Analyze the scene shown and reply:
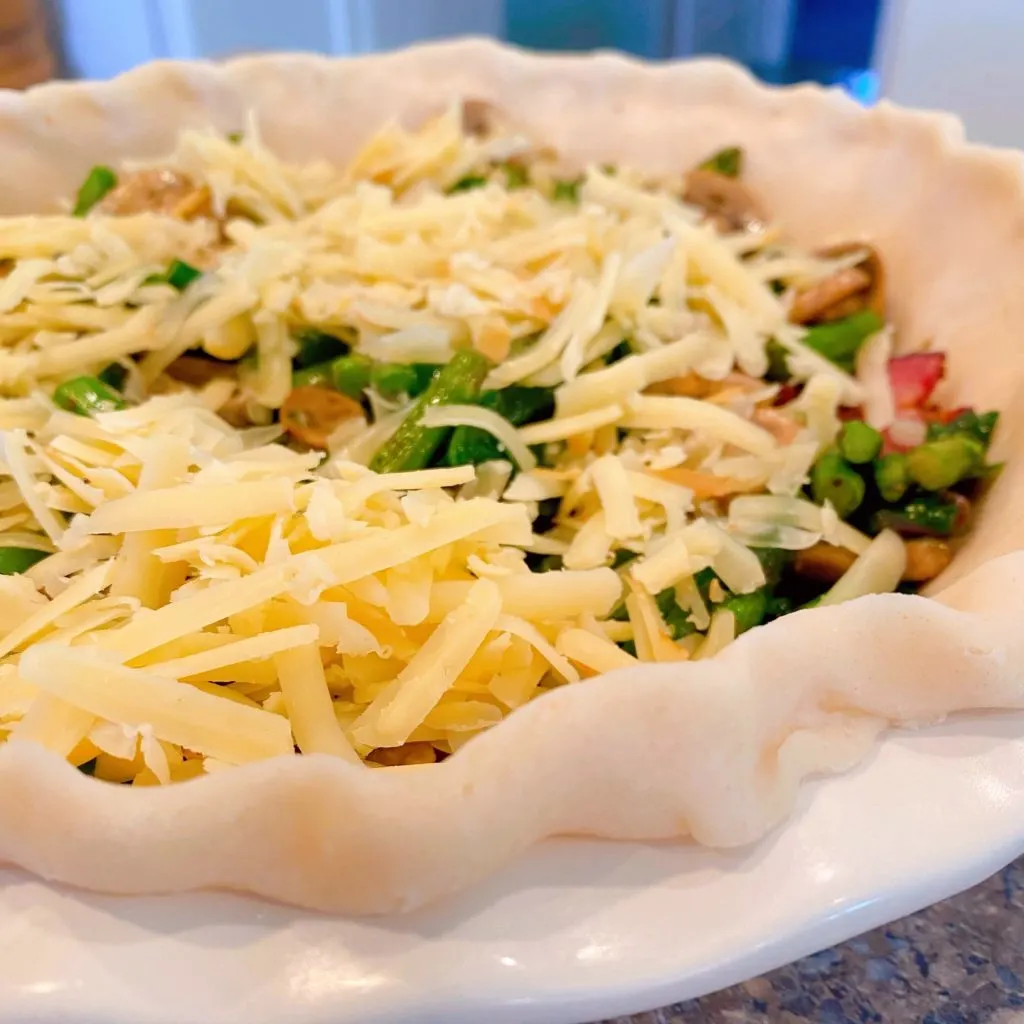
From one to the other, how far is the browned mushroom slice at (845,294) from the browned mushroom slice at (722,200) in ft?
0.71

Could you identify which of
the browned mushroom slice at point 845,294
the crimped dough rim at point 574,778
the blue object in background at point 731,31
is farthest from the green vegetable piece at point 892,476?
the blue object in background at point 731,31

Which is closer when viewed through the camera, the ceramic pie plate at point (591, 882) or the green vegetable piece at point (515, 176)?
the ceramic pie plate at point (591, 882)

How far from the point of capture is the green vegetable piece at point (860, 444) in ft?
3.59

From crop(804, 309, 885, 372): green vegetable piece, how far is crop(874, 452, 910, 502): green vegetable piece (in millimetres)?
284

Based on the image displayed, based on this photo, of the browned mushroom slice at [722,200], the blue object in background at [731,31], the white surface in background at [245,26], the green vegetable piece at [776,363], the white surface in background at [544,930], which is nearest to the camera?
the white surface in background at [544,930]

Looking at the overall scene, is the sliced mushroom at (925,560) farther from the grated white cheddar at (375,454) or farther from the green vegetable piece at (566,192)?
the green vegetable piece at (566,192)

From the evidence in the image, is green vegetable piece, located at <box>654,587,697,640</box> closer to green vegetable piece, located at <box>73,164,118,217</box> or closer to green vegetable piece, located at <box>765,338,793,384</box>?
green vegetable piece, located at <box>765,338,793,384</box>

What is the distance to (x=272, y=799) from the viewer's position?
22.5 inches

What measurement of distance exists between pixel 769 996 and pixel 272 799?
0.45 meters

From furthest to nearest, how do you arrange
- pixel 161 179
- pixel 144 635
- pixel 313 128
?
1. pixel 313 128
2. pixel 161 179
3. pixel 144 635

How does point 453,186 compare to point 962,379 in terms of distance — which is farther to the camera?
point 453,186

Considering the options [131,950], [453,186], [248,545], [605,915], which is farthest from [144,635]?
[453,186]

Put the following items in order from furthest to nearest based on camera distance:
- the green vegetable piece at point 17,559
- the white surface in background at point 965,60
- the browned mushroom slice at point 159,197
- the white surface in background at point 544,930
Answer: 1. the white surface in background at point 965,60
2. the browned mushroom slice at point 159,197
3. the green vegetable piece at point 17,559
4. the white surface in background at point 544,930

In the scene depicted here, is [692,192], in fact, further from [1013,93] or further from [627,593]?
[1013,93]
